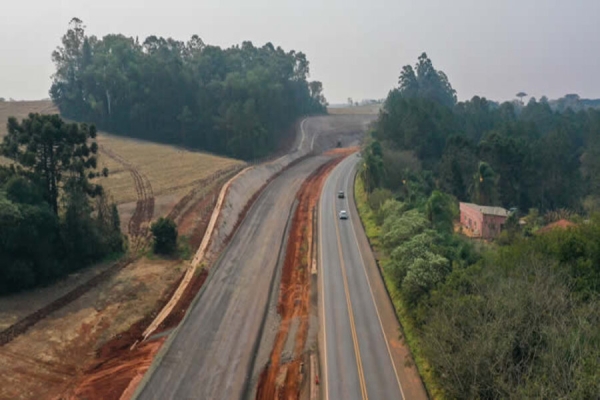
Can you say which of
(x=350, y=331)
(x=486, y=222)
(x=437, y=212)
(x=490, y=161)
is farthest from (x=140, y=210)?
Answer: (x=490, y=161)

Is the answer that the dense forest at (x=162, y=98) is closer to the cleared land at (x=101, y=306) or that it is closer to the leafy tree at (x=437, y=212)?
the cleared land at (x=101, y=306)

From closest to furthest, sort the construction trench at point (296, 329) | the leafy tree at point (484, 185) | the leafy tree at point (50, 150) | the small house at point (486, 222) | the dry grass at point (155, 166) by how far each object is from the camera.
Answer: the construction trench at point (296, 329), the leafy tree at point (50, 150), the small house at point (486, 222), the leafy tree at point (484, 185), the dry grass at point (155, 166)

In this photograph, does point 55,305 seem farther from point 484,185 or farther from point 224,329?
point 484,185

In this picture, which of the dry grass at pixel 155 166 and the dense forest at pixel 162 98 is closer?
the dry grass at pixel 155 166

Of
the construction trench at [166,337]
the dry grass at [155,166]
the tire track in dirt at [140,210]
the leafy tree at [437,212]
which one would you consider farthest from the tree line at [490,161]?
the construction trench at [166,337]

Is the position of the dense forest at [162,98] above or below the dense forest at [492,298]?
above

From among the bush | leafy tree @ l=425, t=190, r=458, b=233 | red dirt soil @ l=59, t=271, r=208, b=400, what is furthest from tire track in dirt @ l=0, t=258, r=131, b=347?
leafy tree @ l=425, t=190, r=458, b=233

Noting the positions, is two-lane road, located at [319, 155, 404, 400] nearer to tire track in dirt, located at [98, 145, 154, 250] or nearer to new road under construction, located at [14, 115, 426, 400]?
new road under construction, located at [14, 115, 426, 400]
